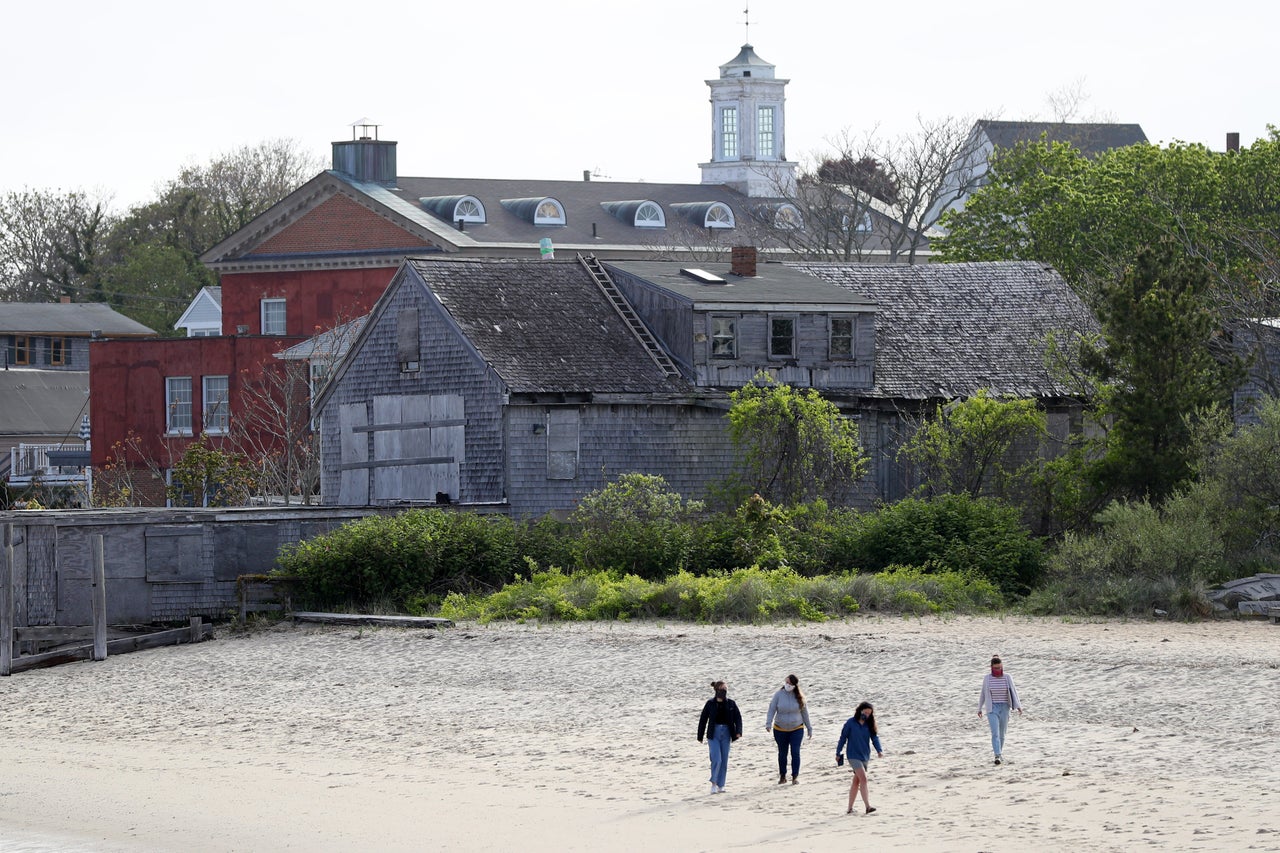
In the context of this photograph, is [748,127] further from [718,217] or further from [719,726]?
[719,726]

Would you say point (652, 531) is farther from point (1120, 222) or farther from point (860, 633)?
point (1120, 222)

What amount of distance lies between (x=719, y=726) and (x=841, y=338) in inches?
915

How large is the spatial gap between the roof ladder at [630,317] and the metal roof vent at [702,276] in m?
1.67

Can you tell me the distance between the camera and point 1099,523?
3659cm

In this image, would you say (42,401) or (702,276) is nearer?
(702,276)

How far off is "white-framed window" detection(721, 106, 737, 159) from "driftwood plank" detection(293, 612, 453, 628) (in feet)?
223

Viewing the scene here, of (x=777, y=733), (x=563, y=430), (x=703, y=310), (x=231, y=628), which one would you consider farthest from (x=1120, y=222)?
(x=777, y=733)

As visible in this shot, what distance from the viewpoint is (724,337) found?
135 ft

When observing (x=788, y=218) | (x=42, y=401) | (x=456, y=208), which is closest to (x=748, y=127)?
(x=788, y=218)

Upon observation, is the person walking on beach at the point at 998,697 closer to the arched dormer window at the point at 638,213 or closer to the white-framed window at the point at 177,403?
the white-framed window at the point at 177,403

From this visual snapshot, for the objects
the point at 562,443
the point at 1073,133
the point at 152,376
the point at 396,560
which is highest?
the point at 1073,133

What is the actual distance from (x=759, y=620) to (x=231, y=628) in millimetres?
9067

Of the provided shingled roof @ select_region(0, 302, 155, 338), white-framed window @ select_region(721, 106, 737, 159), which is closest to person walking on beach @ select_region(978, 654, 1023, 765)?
shingled roof @ select_region(0, 302, 155, 338)

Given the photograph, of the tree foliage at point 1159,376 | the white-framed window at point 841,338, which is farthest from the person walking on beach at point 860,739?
the white-framed window at point 841,338
